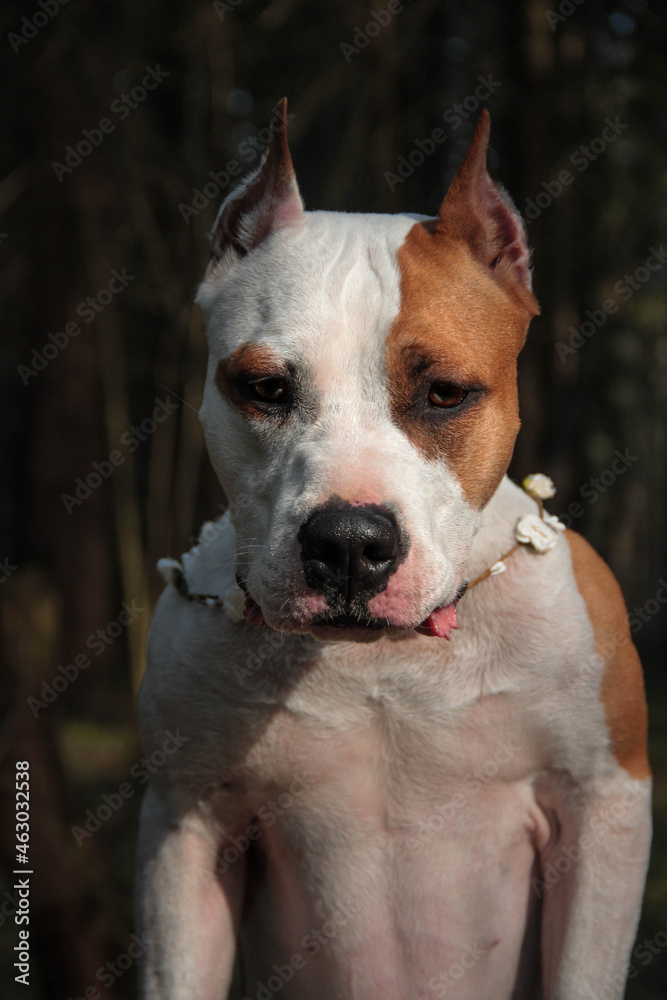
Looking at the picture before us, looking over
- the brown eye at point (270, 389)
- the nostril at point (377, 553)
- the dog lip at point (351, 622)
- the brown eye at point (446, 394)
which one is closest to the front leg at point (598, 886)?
the dog lip at point (351, 622)

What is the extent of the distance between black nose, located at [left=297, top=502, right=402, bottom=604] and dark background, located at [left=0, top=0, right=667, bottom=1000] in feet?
9.34

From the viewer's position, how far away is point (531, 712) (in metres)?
2.49

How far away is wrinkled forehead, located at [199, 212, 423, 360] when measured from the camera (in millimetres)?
2221

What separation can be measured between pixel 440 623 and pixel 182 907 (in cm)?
107

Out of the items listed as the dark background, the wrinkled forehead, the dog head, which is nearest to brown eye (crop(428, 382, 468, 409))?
the dog head

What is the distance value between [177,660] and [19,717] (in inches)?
86.9

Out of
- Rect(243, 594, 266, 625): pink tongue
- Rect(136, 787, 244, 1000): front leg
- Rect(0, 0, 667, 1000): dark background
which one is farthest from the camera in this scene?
Rect(0, 0, 667, 1000): dark background

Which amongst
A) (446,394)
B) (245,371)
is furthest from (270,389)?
(446,394)

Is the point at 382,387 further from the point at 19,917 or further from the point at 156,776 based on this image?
the point at 19,917

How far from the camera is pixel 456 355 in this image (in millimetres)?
2273

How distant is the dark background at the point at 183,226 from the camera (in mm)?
4965

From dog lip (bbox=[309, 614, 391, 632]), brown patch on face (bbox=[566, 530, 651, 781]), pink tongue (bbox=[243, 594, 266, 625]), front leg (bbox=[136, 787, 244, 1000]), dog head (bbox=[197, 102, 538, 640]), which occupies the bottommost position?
front leg (bbox=[136, 787, 244, 1000])

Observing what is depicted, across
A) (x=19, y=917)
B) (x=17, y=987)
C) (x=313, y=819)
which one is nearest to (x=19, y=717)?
(x=19, y=917)

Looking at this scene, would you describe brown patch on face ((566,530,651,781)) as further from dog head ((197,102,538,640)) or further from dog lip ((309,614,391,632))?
dog lip ((309,614,391,632))
